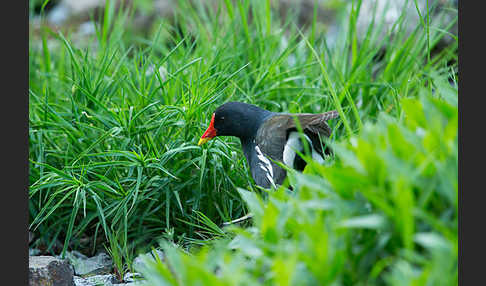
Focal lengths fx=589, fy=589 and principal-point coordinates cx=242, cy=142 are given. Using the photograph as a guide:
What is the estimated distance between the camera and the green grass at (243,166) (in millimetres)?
1441

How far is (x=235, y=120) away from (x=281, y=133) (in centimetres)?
30

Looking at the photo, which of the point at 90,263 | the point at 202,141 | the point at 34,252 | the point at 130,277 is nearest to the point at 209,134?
the point at 202,141

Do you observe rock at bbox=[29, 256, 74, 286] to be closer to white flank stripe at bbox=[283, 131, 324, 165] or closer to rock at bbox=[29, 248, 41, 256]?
rock at bbox=[29, 248, 41, 256]

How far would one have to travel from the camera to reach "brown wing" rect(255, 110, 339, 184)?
277cm

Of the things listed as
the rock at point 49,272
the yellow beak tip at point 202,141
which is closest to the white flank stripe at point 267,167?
the yellow beak tip at point 202,141

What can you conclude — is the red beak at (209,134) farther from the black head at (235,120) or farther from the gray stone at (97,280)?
the gray stone at (97,280)

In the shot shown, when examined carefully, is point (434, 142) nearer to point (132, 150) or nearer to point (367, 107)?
point (132, 150)

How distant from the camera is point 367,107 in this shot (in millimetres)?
3725

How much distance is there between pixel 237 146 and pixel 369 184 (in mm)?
1970

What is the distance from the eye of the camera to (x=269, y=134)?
2.87 meters

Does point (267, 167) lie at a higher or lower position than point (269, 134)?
lower

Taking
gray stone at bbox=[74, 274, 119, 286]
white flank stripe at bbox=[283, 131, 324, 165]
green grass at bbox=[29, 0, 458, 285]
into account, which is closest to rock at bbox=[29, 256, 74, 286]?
gray stone at bbox=[74, 274, 119, 286]

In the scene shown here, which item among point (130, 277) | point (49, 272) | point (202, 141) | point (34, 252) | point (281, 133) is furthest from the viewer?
point (34, 252)

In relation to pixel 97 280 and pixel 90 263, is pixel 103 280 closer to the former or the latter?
pixel 97 280
